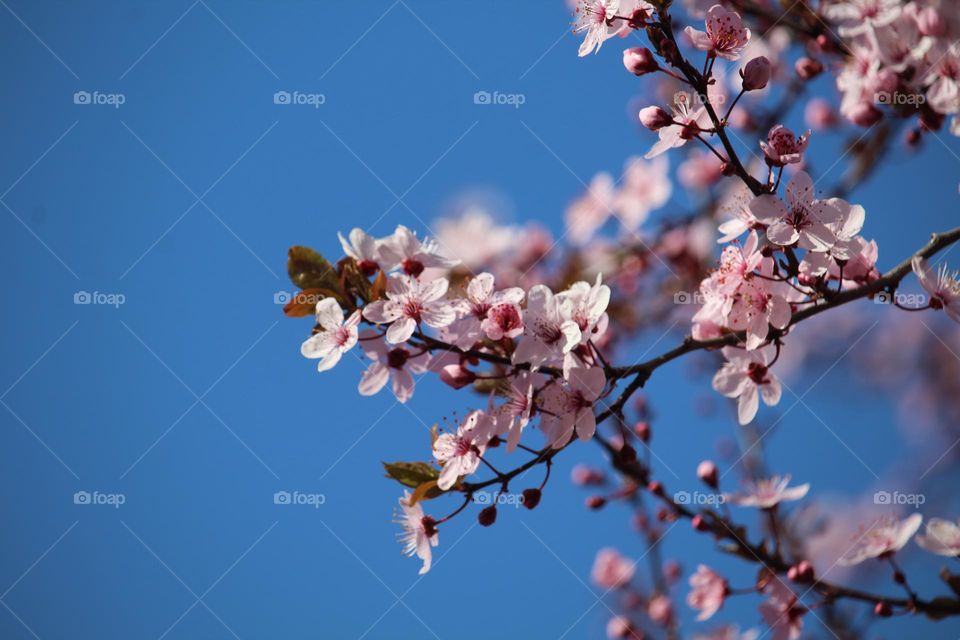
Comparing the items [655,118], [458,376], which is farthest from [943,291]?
[458,376]

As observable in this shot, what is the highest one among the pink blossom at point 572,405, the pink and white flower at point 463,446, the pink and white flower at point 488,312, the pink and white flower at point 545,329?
the pink and white flower at point 488,312

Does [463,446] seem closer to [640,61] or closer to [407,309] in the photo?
[407,309]

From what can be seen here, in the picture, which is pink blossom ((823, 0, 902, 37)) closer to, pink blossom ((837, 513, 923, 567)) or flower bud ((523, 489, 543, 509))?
pink blossom ((837, 513, 923, 567))

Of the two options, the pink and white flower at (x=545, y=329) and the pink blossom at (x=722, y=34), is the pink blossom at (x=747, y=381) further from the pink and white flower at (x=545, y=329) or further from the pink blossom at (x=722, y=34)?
the pink blossom at (x=722, y=34)

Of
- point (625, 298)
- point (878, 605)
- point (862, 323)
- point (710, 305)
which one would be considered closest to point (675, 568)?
point (625, 298)

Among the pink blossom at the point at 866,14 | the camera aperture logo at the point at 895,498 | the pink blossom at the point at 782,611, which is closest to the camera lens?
the pink blossom at the point at 866,14

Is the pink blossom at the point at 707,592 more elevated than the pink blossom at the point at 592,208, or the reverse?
the pink blossom at the point at 592,208

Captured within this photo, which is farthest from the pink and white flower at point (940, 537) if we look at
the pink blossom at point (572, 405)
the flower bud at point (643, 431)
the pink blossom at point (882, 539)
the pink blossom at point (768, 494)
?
the pink blossom at point (572, 405)
